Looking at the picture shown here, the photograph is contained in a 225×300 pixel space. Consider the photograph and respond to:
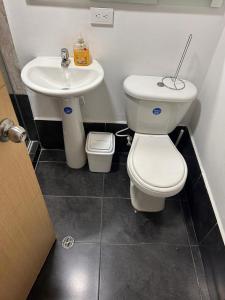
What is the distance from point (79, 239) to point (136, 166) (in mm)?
583

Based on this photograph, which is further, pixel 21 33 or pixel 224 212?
pixel 21 33

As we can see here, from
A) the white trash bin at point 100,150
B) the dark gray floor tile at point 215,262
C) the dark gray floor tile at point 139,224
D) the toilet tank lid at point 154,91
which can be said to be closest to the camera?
the dark gray floor tile at point 215,262

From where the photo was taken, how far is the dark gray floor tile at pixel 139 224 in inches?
53.2

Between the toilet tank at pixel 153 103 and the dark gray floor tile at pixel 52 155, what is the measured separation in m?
0.69

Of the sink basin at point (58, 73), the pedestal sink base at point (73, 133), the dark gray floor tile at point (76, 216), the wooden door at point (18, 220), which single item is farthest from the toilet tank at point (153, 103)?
the wooden door at point (18, 220)

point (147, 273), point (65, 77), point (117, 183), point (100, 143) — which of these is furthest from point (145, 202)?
point (65, 77)

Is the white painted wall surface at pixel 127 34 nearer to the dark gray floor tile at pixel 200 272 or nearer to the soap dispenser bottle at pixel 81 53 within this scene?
the soap dispenser bottle at pixel 81 53

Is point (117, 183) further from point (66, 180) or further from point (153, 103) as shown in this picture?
point (153, 103)

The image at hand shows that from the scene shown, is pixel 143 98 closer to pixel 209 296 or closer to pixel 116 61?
pixel 116 61

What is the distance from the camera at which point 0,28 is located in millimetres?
1210

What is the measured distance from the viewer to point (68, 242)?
1.31 m

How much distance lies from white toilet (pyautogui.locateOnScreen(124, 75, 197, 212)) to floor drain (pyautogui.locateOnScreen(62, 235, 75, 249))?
468 millimetres

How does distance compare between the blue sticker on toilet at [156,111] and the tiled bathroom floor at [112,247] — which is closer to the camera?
the tiled bathroom floor at [112,247]

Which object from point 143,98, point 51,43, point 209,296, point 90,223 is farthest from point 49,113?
point 209,296
